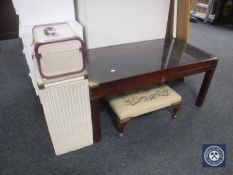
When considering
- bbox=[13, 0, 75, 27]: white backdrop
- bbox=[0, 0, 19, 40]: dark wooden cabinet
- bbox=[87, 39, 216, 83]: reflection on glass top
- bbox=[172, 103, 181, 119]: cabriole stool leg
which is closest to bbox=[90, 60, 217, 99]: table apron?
bbox=[87, 39, 216, 83]: reflection on glass top

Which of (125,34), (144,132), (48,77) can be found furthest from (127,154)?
(125,34)

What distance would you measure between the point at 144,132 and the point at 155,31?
99 centimetres

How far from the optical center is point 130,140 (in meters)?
1.52

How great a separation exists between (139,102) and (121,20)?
2.44 ft

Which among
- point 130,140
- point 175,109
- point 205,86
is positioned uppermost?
point 205,86

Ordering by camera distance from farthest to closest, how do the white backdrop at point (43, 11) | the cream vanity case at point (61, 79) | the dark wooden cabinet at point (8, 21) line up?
1. the dark wooden cabinet at point (8, 21)
2. the white backdrop at point (43, 11)
3. the cream vanity case at point (61, 79)

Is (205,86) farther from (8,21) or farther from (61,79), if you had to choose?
(8,21)

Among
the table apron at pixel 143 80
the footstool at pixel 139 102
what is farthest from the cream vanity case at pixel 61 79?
the footstool at pixel 139 102

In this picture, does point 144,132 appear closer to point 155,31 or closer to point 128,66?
point 128,66

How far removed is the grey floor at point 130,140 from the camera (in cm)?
132

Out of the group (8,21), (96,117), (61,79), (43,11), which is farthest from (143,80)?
(8,21)

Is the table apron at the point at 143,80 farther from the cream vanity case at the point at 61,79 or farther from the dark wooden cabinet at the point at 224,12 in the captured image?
the dark wooden cabinet at the point at 224,12

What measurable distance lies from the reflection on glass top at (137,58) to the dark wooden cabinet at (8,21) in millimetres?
2188

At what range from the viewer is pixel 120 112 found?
4.53 feet
